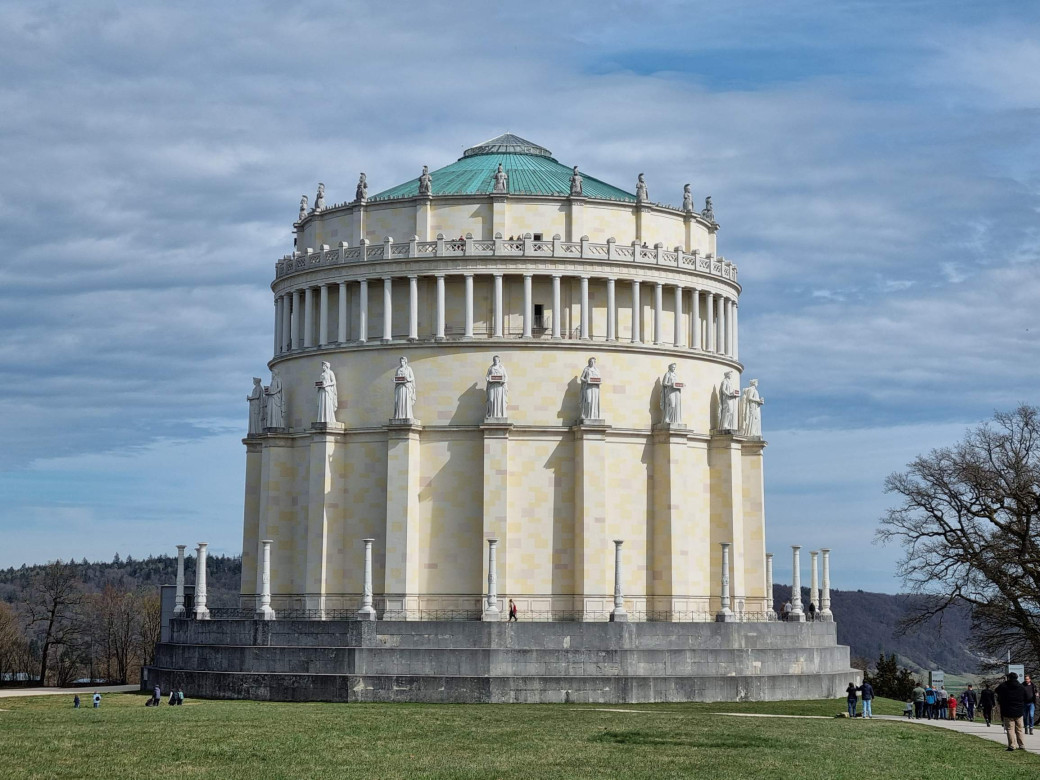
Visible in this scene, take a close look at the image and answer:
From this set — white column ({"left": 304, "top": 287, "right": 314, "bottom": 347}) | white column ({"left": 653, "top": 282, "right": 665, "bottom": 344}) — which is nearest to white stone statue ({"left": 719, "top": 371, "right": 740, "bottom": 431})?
white column ({"left": 653, "top": 282, "right": 665, "bottom": 344})

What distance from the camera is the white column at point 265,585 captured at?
59.2m

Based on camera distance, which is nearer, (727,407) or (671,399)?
(671,399)

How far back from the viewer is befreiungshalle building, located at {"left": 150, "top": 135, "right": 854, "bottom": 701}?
6219 centimetres

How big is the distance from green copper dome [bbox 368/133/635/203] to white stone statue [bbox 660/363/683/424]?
28.3 ft

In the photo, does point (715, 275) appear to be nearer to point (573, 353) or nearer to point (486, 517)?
point (573, 353)

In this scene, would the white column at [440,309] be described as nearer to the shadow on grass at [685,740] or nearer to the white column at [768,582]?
the white column at [768,582]

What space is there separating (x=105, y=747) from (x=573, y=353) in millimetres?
34330

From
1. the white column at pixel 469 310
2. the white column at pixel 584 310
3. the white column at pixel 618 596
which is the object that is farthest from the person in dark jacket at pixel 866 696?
the white column at pixel 469 310

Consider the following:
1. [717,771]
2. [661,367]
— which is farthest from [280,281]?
[717,771]

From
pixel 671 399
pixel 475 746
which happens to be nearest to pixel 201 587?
pixel 671 399

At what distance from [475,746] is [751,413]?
39.5 m

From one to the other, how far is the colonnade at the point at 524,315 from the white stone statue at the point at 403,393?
→ 1.80m

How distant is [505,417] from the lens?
62500 mm

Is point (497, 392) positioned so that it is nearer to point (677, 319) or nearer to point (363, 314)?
point (363, 314)
